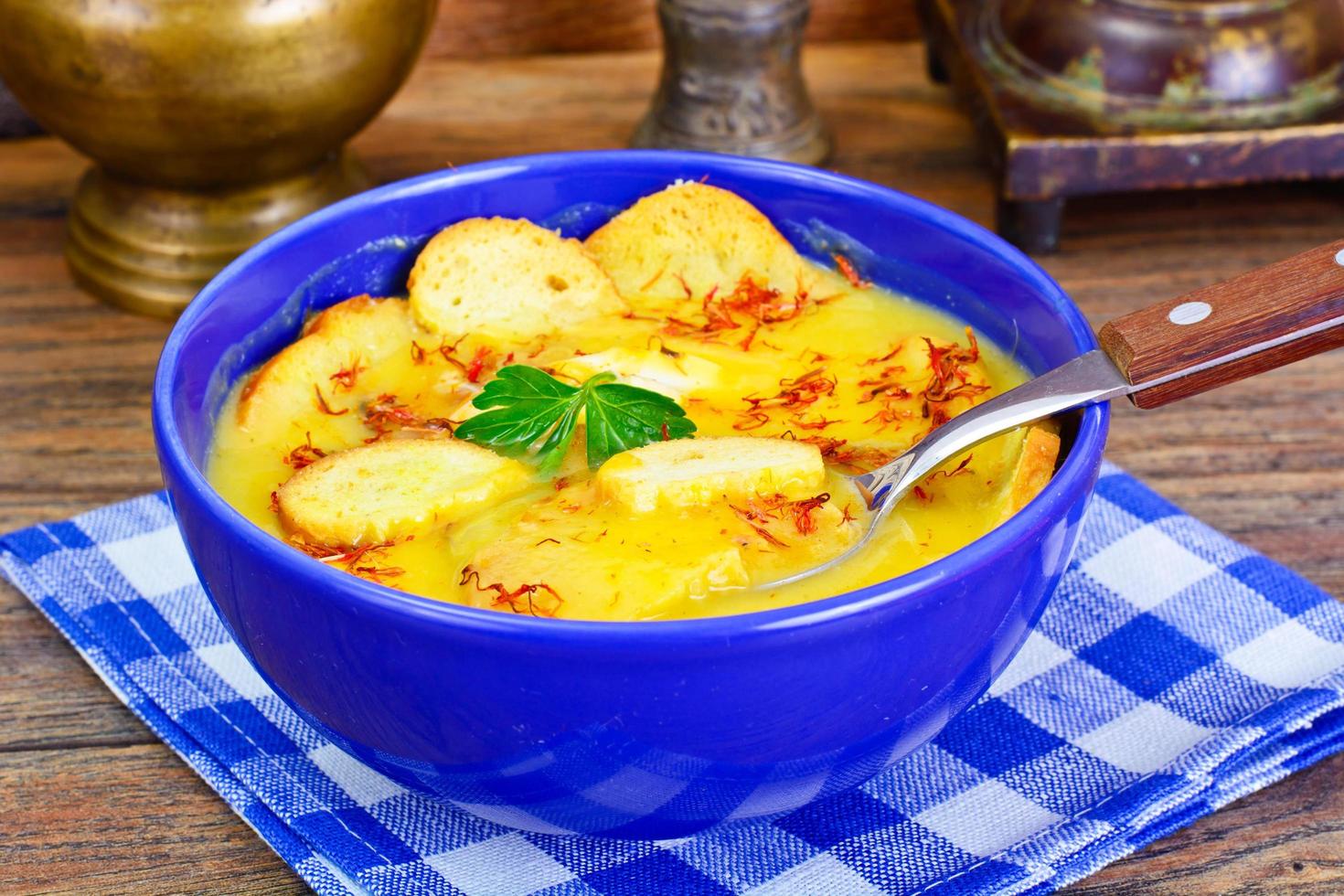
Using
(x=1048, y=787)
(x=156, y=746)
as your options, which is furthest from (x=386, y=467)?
(x=1048, y=787)

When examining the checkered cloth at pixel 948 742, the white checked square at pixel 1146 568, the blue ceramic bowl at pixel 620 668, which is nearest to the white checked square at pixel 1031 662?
the checkered cloth at pixel 948 742

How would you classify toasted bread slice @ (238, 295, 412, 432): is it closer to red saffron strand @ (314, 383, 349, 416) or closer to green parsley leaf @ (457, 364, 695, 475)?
red saffron strand @ (314, 383, 349, 416)

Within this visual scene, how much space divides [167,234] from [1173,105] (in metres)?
1.34

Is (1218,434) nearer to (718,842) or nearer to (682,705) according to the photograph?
(718,842)

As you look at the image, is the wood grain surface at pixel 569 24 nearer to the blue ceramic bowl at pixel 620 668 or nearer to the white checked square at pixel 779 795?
the blue ceramic bowl at pixel 620 668

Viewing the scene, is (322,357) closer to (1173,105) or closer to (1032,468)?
(1032,468)

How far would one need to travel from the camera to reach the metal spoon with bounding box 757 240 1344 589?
1171 millimetres

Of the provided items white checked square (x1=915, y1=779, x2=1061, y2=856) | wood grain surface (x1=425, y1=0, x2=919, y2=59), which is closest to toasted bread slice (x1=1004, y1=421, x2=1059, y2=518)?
white checked square (x1=915, y1=779, x2=1061, y2=856)

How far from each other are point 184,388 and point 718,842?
0.56 meters

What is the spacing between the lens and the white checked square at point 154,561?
1.57m

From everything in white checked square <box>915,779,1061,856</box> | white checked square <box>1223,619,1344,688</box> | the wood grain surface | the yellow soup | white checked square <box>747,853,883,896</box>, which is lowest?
white checked square <box>1223,619,1344,688</box>

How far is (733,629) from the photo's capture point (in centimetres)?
99

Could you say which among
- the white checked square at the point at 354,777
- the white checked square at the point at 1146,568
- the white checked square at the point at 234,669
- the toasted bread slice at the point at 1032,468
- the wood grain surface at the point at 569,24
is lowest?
the white checked square at the point at 1146,568

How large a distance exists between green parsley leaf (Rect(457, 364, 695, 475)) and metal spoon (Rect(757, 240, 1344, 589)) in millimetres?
206
